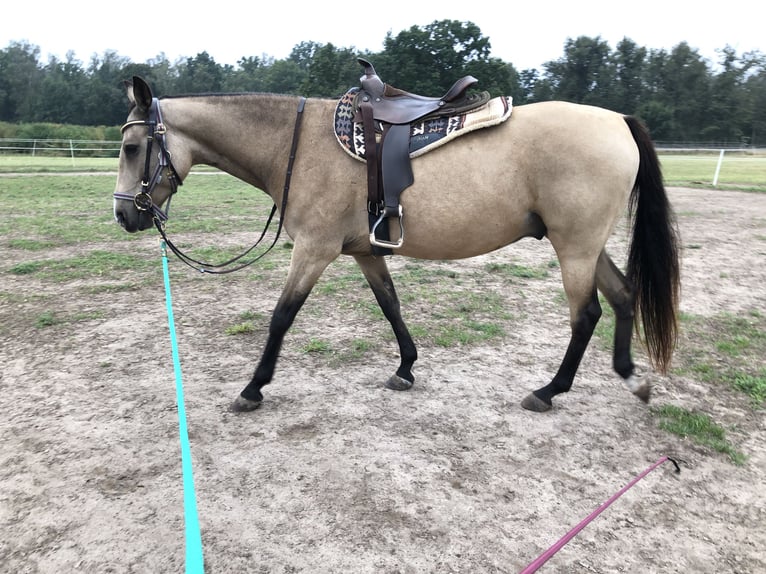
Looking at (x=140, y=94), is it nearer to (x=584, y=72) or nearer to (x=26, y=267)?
(x=26, y=267)

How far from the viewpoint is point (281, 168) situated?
365 centimetres

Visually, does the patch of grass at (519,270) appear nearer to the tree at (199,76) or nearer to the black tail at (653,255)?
the black tail at (653,255)

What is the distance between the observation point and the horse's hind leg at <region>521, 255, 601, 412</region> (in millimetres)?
3504

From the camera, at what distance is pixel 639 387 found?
364 cm

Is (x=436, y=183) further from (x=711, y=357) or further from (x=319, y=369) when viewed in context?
(x=711, y=357)

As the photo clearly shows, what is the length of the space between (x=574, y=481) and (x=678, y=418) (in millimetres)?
1150

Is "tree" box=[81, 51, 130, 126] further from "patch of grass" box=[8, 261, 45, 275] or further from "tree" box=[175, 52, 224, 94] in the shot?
"patch of grass" box=[8, 261, 45, 275]

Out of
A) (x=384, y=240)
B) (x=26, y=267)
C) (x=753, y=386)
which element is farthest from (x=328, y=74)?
(x=753, y=386)

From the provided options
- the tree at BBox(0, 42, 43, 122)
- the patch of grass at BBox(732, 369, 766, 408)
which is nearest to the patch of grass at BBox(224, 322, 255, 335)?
the patch of grass at BBox(732, 369, 766, 408)

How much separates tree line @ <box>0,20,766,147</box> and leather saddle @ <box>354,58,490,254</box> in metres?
52.8

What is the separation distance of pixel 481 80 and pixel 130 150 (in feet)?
182

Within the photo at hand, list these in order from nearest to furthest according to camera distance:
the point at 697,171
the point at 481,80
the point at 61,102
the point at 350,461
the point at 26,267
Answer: the point at 350,461 → the point at 26,267 → the point at 697,171 → the point at 481,80 → the point at 61,102

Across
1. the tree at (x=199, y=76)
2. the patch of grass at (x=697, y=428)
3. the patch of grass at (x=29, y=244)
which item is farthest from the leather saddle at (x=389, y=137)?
the tree at (x=199, y=76)

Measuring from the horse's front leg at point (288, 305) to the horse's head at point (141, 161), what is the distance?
3.25 ft
